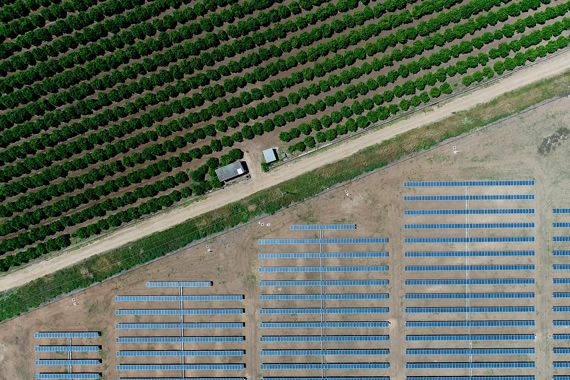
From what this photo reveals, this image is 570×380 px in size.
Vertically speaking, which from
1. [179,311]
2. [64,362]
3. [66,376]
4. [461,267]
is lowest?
[66,376]

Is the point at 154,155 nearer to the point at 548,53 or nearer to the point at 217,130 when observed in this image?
the point at 217,130

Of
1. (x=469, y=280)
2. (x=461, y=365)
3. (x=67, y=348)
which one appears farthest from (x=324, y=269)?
(x=67, y=348)

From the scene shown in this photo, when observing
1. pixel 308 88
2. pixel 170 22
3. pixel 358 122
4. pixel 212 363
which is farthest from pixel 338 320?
pixel 170 22

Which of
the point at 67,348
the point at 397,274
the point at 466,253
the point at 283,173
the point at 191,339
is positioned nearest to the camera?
the point at 67,348

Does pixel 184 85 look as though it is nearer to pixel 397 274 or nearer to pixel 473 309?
pixel 397 274

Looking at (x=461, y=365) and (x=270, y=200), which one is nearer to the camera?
(x=461, y=365)

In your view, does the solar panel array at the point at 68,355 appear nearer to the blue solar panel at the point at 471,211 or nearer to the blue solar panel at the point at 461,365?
the blue solar panel at the point at 461,365
